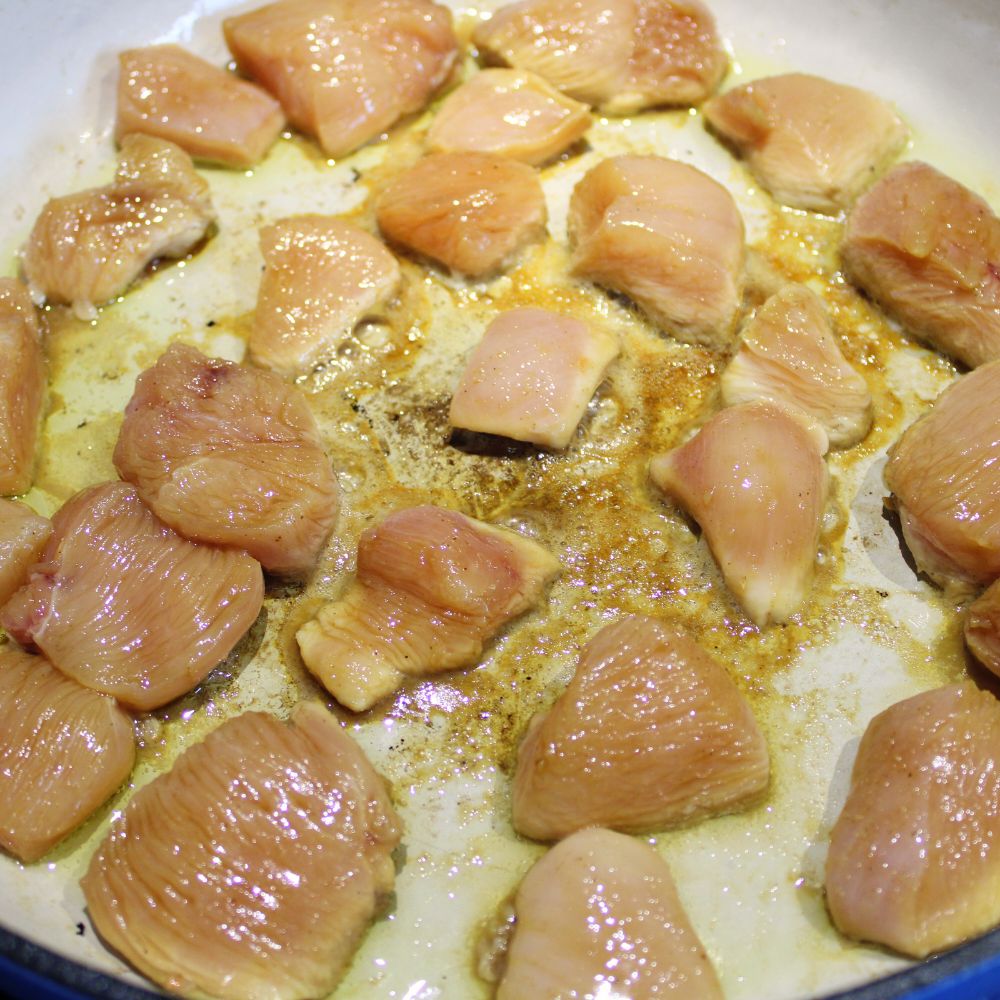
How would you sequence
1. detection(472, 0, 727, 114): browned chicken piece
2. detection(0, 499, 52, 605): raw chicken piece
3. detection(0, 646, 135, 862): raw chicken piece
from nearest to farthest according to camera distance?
detection(0, 646, 135, 862): raw chicken piece → detection(0, 499, 52, 605): raw chicken piece → detection(472, 0, 727, 114): browned chicken piece

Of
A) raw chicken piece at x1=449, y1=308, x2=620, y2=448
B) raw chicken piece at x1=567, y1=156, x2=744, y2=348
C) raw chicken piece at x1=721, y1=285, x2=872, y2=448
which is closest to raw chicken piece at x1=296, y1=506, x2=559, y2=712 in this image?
raw chicken piece at x1=449, y1=308, x2=620, y2=448

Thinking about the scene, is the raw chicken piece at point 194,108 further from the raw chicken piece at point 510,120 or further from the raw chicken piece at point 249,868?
the raw chicken piece at point 249,868

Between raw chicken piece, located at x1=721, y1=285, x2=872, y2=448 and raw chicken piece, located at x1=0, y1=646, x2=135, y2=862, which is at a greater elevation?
raw chicken piece, located at x1=721, y1=285, x2=872, y2=448

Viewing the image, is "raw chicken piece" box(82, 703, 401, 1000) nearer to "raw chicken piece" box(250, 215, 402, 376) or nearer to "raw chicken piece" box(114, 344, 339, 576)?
"raw chicken piece" box(114, 344, 339, 576)

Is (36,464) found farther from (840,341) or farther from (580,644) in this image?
(840,341)

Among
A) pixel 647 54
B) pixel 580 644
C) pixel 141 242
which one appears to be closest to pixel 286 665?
pixel 580 644

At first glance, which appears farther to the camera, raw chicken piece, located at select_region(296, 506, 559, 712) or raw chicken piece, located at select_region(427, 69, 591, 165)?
raw chicken piece, located at select_region(427, 69, 591, 165)
